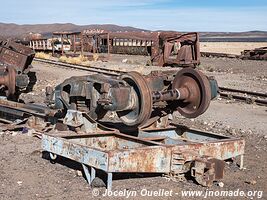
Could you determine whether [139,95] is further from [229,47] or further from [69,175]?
[229,47]

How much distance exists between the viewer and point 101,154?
5539 millimetres

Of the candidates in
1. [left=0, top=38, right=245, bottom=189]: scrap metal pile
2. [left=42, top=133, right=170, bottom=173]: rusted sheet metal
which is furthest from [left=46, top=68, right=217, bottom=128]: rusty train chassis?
[left=42, top=133, right=170, bottom=173]: rusted sheet metal

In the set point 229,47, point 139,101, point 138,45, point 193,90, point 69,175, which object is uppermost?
point 193,90

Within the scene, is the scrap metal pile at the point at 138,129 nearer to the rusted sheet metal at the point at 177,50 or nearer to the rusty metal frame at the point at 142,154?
the rusty metal frame at the point at 142,154

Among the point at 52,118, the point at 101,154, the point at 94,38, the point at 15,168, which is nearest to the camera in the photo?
the point at 101,154

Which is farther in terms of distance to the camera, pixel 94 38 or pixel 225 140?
pixel 94 38

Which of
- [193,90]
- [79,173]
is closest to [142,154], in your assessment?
[79,173]

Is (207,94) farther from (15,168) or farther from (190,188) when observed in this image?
(15,168)

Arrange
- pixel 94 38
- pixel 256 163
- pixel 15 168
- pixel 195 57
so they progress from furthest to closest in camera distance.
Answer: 1. pixel 94 38
2. pixel 195 57
3. pixel 256 163
4. pixel 15 168

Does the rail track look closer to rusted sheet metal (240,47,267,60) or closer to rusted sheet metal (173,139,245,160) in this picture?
rusted sheet metal (173,139,245,160)

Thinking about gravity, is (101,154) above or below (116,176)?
above

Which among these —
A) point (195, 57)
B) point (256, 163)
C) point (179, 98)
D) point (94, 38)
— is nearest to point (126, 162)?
point (179, 98)

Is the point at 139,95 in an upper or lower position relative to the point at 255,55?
upper

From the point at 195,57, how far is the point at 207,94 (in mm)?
21228
